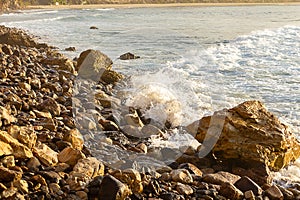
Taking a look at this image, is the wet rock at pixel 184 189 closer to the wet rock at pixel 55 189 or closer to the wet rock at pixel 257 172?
the wet rock at pixel 257 172

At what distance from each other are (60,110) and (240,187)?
9.73 feet

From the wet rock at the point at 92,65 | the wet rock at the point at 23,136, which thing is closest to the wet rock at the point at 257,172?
the wet rock at the point at 23,136

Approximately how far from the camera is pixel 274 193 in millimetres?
4273

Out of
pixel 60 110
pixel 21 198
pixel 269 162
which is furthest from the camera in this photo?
pixel 60 110

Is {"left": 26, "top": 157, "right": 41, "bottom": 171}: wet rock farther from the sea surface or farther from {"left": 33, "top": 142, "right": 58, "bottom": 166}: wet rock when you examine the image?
the sea surface

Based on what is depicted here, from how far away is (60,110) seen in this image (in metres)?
5.97

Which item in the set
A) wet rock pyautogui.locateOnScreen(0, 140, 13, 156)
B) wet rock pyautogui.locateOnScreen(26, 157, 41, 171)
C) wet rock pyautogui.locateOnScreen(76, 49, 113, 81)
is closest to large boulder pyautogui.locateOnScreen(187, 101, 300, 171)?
wet rock pyautogui.locateOnScreen(26, 157, 41, 171)

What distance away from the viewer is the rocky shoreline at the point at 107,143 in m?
3.46

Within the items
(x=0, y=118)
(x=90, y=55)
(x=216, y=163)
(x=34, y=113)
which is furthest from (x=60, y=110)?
(x=90, y=55)

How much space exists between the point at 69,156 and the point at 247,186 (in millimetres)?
1860

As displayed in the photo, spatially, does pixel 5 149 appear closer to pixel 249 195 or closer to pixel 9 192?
pixel 9 192

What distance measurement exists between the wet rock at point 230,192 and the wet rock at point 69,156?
146 centimetres

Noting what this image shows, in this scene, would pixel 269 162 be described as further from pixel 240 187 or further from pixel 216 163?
pixel 240 187

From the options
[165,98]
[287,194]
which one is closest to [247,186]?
[287,194]
